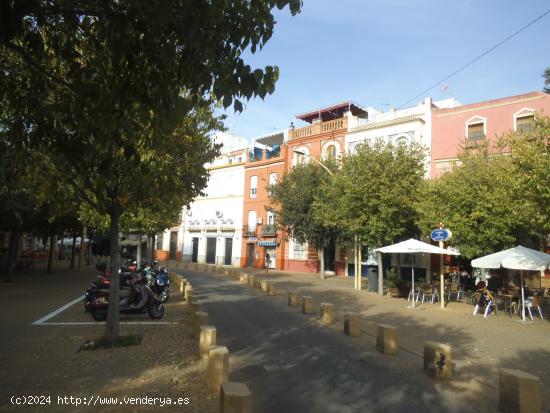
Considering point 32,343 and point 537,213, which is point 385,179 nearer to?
point 537,213

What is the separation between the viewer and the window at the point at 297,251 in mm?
35906

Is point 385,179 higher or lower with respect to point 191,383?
higher

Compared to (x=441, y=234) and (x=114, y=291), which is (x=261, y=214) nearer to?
(x=441, y=234)

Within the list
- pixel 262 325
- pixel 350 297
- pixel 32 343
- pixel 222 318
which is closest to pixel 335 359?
pixel 262 325

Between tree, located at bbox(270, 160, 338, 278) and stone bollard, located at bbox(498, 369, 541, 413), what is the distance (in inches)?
855

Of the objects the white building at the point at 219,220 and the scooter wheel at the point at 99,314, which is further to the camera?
the white building at the point at 219,220

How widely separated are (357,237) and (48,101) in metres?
16.7

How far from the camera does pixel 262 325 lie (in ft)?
37.5

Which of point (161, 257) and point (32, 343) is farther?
point (161, 257)

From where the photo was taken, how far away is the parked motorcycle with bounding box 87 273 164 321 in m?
11.3

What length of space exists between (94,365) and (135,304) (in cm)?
440

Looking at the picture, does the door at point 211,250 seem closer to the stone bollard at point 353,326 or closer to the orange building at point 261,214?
the orange building at point 261,214

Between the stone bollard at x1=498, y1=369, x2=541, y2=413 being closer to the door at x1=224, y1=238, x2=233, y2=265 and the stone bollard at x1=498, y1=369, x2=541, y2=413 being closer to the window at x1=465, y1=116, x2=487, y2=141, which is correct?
the window at x1=465, y1=116, x2=487, y2=141

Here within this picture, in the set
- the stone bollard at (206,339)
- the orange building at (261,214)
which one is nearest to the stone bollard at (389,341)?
the stone bollard at (206,339)
